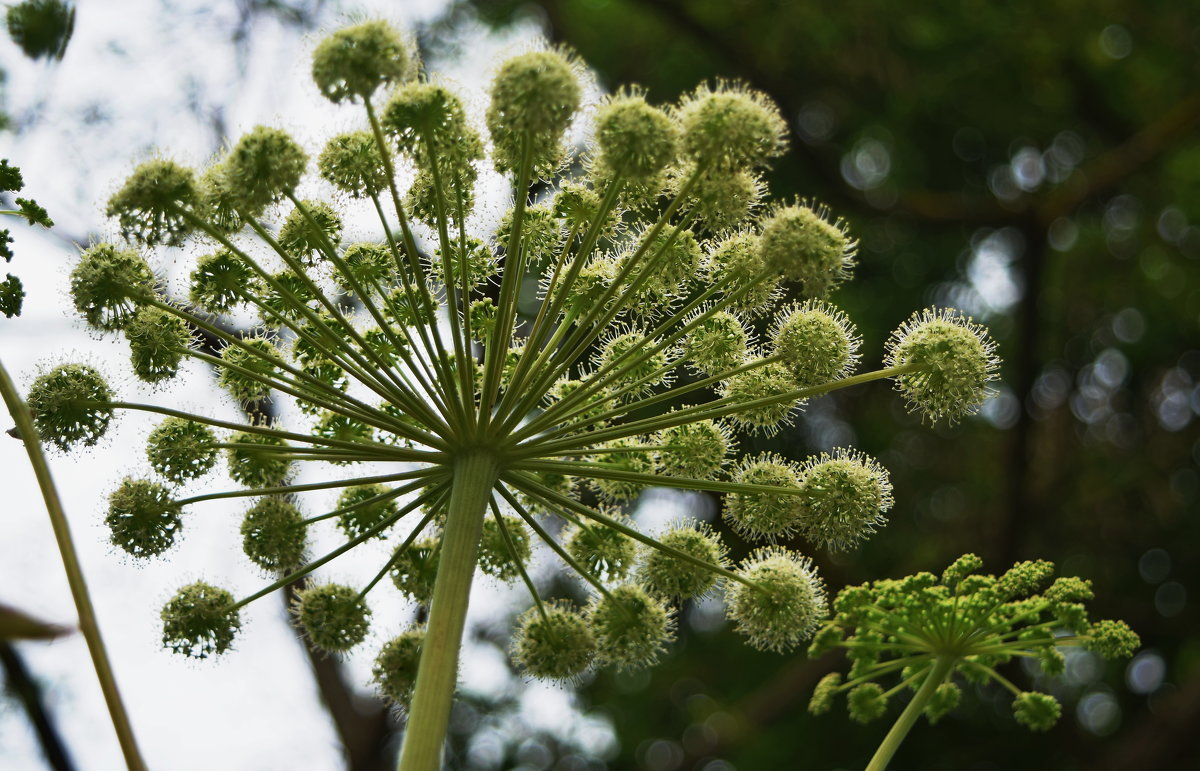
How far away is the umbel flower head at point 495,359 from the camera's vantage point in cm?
411

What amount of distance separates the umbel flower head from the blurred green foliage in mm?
8510

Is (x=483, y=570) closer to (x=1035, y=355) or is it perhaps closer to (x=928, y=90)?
(x=1035, y=355)

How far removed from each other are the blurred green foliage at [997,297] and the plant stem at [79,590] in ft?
34.4

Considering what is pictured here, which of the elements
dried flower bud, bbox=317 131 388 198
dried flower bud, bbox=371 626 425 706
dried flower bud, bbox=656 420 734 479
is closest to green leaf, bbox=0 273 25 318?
dried flower bud, bbox=317 131 388 198

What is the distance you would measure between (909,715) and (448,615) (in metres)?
1.71

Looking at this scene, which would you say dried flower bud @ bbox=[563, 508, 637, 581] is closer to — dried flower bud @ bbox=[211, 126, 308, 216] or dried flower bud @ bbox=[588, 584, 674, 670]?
dried flower bud @ bbox=[588, 584, 674, 670]

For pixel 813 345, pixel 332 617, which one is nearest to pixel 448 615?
pixel 332 617

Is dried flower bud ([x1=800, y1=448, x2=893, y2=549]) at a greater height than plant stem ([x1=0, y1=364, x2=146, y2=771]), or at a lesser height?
greater

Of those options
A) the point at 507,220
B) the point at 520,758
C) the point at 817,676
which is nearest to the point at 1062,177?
the point at 817,676

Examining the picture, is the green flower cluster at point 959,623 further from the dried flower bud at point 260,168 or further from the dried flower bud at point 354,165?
the dried flower bud at point 260,168

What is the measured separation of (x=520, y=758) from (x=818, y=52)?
32.4ft

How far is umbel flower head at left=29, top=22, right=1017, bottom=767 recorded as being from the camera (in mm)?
4105

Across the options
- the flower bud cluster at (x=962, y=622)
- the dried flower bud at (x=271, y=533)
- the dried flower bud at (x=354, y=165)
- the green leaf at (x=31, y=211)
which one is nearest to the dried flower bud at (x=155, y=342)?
the green leaf at (x=31, y=211)

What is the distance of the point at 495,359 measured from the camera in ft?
13.8
